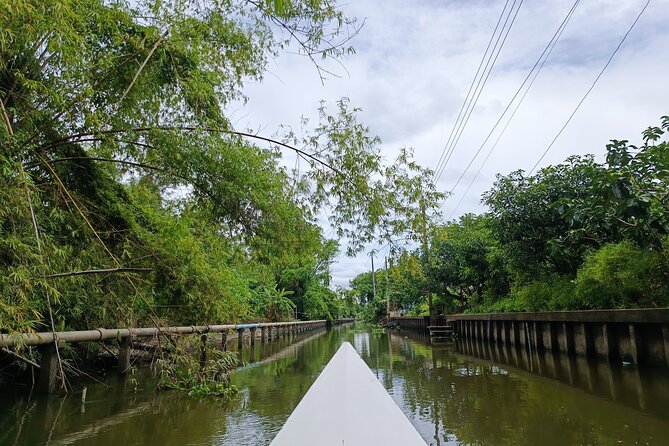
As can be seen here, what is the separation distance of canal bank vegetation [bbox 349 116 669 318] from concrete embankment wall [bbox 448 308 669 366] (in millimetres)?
589

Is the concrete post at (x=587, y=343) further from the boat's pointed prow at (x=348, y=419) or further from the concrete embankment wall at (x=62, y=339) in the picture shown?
the boat's pointed prow at (x=348, y=419)

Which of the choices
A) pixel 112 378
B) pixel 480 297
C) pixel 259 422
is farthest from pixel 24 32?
pixel 480 297

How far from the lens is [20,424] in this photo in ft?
13.4

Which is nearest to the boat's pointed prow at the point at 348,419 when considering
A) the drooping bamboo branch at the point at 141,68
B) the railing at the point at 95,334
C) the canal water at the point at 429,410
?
the canal water at the point at 429,410

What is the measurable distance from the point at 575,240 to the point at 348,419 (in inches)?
369

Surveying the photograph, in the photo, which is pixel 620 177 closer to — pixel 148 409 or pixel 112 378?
pixel 148 409

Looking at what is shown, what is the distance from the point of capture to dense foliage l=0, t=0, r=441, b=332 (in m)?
4.12

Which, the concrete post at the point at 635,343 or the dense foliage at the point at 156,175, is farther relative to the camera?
the concrete post at the point at 635,343

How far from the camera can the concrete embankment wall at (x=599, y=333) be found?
614 centimetres

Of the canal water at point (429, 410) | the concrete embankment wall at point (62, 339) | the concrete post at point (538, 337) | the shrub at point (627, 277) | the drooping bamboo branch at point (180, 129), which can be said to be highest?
the drooping bamboo branch at point (180, 129)

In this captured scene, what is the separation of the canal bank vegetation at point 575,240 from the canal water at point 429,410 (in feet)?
5.44

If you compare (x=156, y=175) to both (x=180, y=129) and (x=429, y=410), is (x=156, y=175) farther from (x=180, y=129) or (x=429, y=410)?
(x=429, y=410)

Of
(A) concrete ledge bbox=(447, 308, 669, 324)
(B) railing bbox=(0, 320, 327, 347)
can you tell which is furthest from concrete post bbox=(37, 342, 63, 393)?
(A) concrete ledge bbox=(447, 308, 669, 324)

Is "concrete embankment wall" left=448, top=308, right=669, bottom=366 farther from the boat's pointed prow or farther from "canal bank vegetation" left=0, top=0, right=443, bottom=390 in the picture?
the boat's pointed prow
